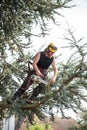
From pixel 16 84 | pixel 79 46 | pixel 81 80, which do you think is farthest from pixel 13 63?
pixel 79 46

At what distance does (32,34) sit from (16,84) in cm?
133

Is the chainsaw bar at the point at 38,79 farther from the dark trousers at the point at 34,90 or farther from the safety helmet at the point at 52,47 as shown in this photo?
the safety helmet at the point at 52,47

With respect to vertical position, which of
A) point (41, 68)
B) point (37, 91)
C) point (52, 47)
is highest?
point (52, 47)

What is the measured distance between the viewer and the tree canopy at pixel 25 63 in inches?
214

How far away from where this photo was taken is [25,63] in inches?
286

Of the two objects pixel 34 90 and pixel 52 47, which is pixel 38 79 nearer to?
pixel 34 90

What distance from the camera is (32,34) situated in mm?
6930

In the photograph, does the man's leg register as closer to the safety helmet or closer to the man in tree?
the man in tree

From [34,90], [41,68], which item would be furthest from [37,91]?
[41,68]

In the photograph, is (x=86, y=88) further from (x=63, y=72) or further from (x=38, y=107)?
(x=38, y=107)

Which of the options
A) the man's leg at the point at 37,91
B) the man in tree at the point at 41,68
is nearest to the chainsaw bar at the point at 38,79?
the man in tree at the point at 41,68

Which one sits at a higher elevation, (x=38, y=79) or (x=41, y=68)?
(x=41, y=68)

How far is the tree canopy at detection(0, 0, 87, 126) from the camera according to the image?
5.43m

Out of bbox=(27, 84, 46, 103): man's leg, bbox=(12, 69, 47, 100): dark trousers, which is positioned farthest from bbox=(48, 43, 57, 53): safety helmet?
bbox=(27, 84, 46, 103): man's leg
